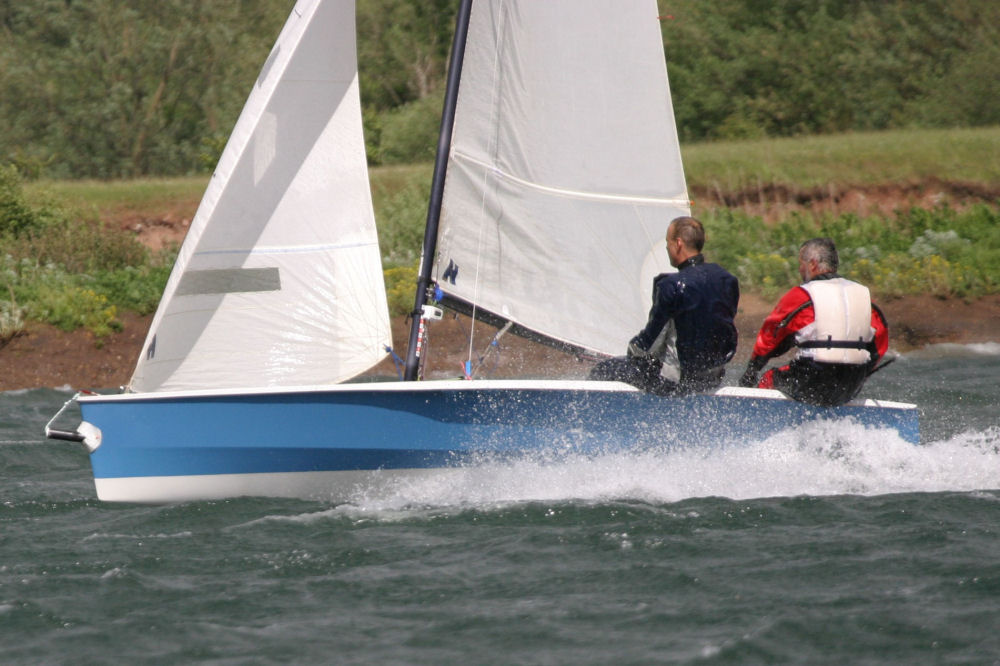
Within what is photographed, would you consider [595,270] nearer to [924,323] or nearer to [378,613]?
[378,613]

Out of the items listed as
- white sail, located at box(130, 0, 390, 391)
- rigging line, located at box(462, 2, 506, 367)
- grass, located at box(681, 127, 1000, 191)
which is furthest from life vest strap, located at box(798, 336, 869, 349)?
grass, located at box(681, 127, 1000, 191)

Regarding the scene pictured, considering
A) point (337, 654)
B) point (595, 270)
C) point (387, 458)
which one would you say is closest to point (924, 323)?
point (595, 270)

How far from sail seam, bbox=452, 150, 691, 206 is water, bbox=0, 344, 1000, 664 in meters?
1.75

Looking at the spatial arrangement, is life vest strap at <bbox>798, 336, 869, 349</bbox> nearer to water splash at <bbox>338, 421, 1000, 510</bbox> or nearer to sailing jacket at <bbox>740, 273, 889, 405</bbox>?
sailing jacket at <bbox>740, 273, 889, 405</bbox>

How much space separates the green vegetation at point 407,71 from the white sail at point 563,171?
22.0 metres

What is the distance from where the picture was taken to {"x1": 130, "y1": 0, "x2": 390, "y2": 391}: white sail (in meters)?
7.45

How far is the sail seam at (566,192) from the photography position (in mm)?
7801

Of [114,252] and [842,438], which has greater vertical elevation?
[114,252]

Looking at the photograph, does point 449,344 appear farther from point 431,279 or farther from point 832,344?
point 832,344

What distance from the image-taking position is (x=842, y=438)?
24.1ft

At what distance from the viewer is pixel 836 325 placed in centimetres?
721

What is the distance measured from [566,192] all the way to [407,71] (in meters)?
26.8

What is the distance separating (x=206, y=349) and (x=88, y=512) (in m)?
1.14

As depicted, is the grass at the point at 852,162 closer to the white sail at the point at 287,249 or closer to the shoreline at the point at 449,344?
the shoreline at the point at 449,344
